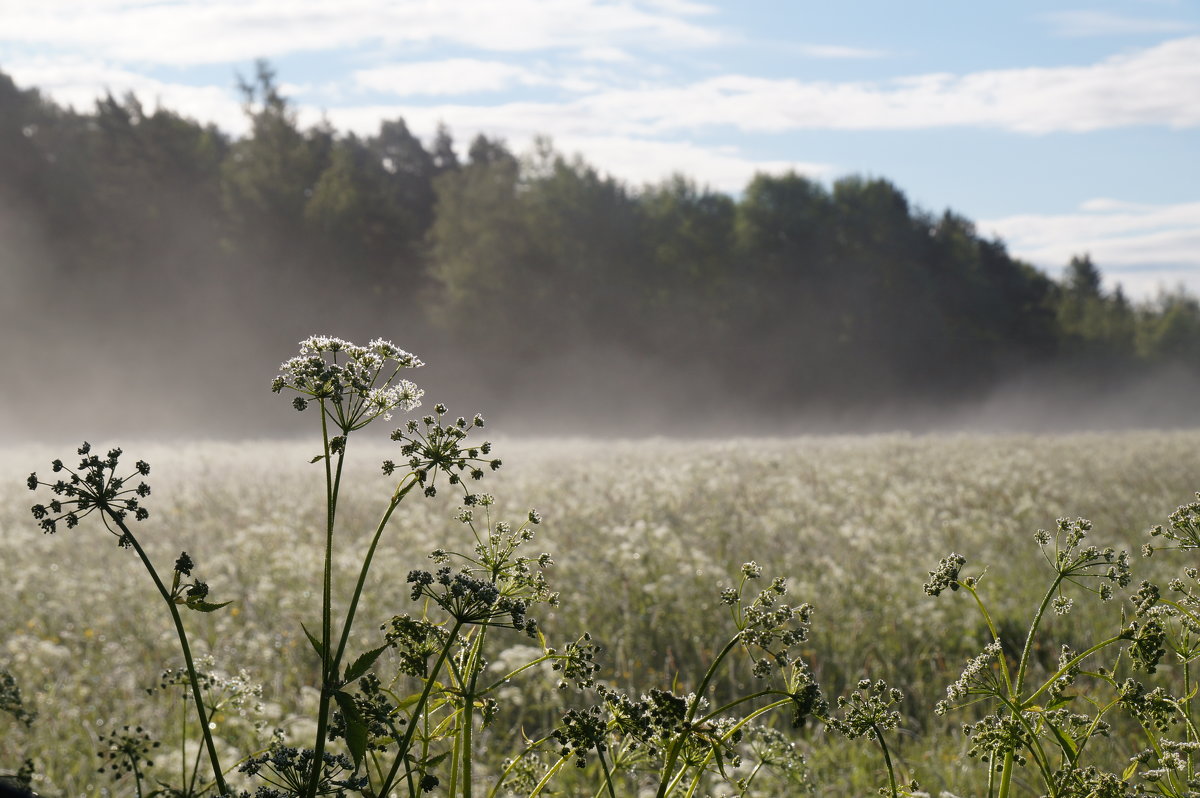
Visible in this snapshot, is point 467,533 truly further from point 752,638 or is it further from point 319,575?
point 752,638

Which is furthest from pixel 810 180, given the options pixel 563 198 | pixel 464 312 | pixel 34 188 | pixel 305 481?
pixel 305 481

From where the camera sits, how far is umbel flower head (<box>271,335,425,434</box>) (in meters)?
1.20

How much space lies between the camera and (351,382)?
3.99ft

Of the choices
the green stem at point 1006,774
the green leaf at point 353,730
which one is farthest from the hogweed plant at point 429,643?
the green stem at point 1006,774

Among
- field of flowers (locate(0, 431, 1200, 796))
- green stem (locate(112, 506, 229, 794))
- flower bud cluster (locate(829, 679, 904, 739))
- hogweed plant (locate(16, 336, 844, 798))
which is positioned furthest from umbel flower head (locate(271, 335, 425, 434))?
field of flowers (locate(0, 431, 1200, 796))

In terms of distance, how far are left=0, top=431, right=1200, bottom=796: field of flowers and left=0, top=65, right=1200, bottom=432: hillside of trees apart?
3631cm

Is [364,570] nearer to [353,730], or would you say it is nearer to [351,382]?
[353,730]

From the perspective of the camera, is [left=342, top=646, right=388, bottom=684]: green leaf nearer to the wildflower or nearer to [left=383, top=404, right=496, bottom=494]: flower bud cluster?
[left=383, top=404, right=496, bottom=494]: flower bud cluster

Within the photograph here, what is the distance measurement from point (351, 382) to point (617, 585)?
6715mm

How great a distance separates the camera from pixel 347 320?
51156mm

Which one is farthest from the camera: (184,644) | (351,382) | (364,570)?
(351,382)

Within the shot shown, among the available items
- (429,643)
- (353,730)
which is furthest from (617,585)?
(353,730)

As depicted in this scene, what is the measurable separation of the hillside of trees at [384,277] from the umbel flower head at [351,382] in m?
46.0

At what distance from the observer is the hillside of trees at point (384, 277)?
159 feet
